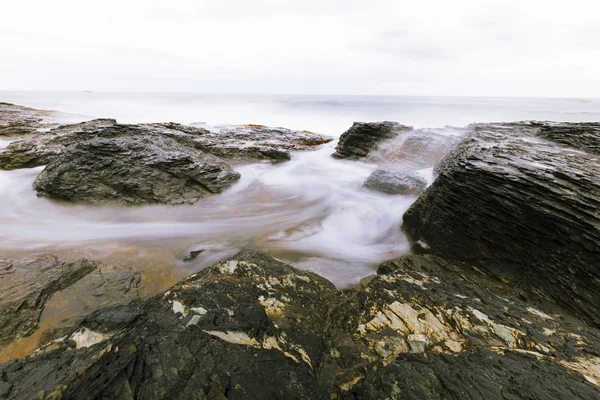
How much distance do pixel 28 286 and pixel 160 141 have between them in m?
5.35

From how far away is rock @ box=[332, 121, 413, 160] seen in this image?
10.3 metres

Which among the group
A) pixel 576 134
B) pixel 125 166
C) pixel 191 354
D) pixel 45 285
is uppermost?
pixel 576 134

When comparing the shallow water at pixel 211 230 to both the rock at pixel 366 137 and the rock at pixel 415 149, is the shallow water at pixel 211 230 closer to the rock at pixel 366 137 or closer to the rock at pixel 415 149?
the rock at pixel 415 149

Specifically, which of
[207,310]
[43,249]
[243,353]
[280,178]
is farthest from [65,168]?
[243,353]

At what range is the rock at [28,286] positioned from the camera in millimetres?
2672

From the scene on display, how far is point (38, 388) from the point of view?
1.38 meters

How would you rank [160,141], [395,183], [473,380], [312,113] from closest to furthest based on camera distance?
[473,380] < [395,183] < [160,141] < [312,113]

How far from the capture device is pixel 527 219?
128 inches

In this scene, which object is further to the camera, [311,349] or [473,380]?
[311,349]

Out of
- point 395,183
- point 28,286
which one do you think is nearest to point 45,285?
point 28,286

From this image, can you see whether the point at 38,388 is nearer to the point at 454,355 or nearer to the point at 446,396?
the point at 446,396

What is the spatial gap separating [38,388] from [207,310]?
981 mm

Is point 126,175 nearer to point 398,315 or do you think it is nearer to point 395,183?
point 398,315

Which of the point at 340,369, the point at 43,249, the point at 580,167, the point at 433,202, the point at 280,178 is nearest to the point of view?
the point at 340,369
